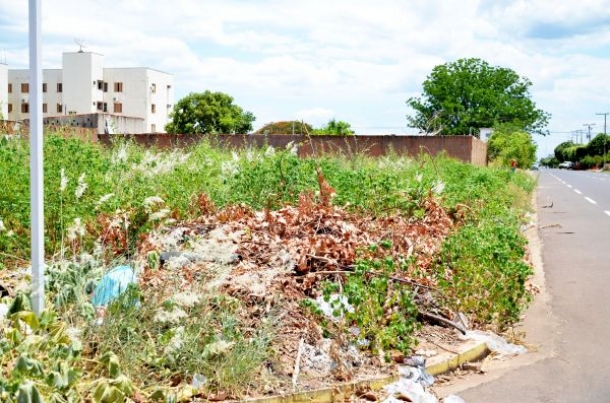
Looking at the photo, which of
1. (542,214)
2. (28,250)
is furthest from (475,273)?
(542,214)

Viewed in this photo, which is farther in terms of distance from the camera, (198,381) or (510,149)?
(510,149)

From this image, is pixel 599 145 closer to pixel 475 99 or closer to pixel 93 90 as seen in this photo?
pixel 475 99

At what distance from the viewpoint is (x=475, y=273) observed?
24.7ft

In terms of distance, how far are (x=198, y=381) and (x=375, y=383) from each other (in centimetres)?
133

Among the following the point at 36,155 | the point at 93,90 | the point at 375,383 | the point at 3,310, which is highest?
the point at 93,90

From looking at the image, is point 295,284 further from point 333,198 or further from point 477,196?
point 477,196

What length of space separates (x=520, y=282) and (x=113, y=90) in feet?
292

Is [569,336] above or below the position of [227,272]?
below

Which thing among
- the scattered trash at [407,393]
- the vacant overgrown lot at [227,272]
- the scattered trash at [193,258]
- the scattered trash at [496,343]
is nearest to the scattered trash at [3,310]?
the vacant overgrown lot at [227,272]

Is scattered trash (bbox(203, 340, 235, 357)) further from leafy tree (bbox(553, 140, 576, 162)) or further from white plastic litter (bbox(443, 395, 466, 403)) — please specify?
leafy tree (bbox(553, 140, 576, 162))

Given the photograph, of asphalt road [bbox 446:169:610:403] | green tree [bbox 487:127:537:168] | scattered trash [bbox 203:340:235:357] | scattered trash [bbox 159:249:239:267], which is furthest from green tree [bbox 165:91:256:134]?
scattered trash [bbox 203:340:235:357]

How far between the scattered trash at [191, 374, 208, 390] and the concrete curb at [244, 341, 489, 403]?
0.30 m

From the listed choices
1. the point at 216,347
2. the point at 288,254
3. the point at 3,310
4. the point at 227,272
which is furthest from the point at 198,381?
the point at 288,254

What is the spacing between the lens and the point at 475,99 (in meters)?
90.4
